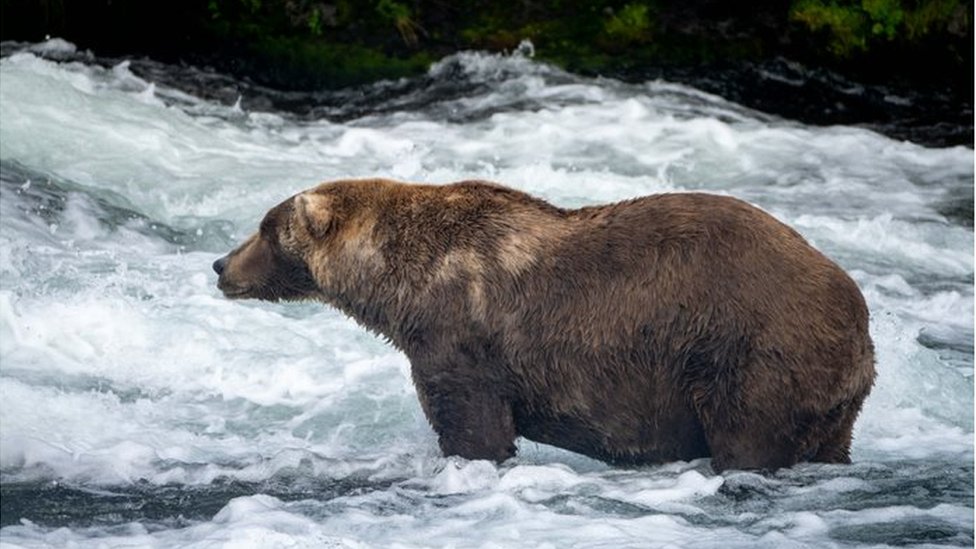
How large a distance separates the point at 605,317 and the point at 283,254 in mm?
1655

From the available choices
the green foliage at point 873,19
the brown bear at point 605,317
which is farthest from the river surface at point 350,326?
the green foliage at point 873,19

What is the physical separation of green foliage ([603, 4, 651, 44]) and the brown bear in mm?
8856

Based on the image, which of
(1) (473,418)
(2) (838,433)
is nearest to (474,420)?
(1) (473,418)

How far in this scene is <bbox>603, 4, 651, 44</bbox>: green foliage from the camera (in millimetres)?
16656

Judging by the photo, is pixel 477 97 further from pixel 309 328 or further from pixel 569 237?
pixel 569 237

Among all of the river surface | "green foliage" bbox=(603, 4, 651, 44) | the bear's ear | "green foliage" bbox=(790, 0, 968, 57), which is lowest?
the river surface

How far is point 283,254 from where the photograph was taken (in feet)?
27.5

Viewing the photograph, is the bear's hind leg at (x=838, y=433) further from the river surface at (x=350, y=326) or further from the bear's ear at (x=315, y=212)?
the bear's ear at (x=315, y=212)

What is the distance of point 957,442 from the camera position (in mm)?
Result: 8625

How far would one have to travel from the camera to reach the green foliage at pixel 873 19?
1645cm

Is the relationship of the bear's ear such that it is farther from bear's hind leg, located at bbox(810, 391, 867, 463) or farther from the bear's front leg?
bear's hind leg, located at bbox(810, 391, 867, 463)

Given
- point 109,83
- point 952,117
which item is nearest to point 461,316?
point 109,83

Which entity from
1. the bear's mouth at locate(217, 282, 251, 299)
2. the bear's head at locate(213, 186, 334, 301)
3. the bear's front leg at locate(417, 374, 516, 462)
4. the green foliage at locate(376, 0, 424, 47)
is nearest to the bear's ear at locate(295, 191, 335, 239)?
the bear's head at locate(213, 186, 334, 301)

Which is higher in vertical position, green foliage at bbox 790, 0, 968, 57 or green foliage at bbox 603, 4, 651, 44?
green foliage at bbox 790, 0, 968, 57
